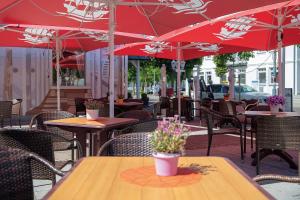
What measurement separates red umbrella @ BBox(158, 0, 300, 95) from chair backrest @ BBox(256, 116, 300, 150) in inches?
75.1

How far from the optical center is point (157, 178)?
216cm

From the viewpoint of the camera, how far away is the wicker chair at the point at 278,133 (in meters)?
5.21

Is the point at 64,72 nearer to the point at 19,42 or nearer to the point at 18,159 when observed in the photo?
the point at 19,42

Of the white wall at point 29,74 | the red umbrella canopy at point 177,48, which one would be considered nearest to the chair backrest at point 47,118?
the red umbrella canopy at point 177,48

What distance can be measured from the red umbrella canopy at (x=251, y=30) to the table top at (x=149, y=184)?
4492 mm

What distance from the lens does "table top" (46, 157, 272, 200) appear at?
1862 mm

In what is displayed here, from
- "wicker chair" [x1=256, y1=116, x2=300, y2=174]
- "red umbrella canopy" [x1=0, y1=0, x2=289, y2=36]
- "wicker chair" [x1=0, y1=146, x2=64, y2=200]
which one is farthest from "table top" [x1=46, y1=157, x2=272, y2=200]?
"red umbrella canopy" [x1=0, y1=0, x2=289, y2=36]

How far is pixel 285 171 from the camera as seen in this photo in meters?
6.05

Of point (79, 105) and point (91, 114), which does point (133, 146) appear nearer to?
point (91, 114)

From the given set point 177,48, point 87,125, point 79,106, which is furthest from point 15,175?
point 177,48

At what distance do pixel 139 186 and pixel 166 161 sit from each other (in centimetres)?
22

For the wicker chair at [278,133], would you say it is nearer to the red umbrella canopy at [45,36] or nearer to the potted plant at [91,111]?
the potted plant at [91,111]

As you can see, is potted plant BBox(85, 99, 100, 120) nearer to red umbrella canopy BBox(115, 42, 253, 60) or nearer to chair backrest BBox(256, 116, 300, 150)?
chair backrest BBox(256, 116, 300, 150)

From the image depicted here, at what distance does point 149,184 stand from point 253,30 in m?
6.15
